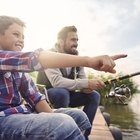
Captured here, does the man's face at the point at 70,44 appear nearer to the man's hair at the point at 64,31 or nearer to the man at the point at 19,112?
the man's hair at the point at 64,31

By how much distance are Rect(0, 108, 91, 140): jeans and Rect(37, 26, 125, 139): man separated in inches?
99.8

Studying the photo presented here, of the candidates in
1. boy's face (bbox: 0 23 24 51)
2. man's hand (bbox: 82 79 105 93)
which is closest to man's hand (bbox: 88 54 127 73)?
boy's face (bbox: 0 23 24 51)

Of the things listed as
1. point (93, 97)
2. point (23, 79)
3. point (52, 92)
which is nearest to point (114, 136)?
point (93, 97)

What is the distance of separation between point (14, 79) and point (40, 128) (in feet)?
1.77

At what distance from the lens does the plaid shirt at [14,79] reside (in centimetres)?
210

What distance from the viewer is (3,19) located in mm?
2574

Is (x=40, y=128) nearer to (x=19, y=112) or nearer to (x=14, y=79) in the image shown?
(x=19, y=112)

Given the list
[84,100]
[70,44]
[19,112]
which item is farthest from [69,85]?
[19,112]

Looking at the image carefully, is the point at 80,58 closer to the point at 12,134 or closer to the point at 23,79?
the point at 12,134

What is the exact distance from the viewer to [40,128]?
206 cm

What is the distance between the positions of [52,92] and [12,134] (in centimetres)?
263

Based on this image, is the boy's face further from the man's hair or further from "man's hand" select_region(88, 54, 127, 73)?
the man's hair

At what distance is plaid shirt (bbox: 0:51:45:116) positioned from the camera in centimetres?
210

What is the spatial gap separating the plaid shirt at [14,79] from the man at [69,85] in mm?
1916
